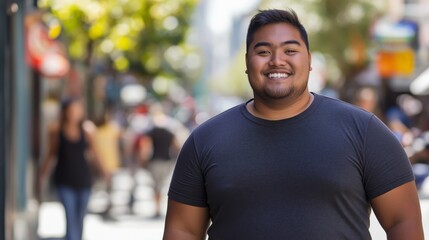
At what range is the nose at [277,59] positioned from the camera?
3.62 meters

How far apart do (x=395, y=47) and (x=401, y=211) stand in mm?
26893

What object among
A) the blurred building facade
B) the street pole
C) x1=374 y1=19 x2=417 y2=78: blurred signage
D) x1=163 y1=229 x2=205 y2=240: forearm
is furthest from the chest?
x1=374 y1=19 x2=417 y2=78: blurred signage

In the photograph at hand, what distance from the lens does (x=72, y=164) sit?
413 inches

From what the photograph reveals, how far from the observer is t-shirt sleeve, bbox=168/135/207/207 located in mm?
3779

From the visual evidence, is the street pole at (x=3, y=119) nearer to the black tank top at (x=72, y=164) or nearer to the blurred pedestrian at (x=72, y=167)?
the blurred pedestrian at (x=72, y=167)

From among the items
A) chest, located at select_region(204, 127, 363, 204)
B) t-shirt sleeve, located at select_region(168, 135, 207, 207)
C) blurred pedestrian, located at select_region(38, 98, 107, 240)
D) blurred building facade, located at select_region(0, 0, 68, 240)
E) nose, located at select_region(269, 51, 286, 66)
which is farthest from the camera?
blurred building facade, located at select_region(0, 0, 68, 240)

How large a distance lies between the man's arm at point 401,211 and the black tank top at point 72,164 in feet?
23.1

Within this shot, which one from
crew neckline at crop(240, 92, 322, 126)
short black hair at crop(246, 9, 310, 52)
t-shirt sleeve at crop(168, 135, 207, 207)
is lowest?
t-shirt sleeve at crop(168, 135, 207, 207)

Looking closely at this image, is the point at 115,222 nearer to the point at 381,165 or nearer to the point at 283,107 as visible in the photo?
the point at 283,107

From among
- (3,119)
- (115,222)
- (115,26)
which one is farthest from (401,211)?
(115,26)

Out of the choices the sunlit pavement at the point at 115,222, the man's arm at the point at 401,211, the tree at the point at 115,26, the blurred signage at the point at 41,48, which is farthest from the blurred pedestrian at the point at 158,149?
the man's arm at the point at 401,211

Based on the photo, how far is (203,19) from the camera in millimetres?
175375

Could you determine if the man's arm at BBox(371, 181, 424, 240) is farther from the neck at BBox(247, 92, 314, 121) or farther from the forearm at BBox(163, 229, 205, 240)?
the forearm at BBox(163, 229, 205, 240)

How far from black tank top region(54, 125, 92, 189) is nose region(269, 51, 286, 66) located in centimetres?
693
